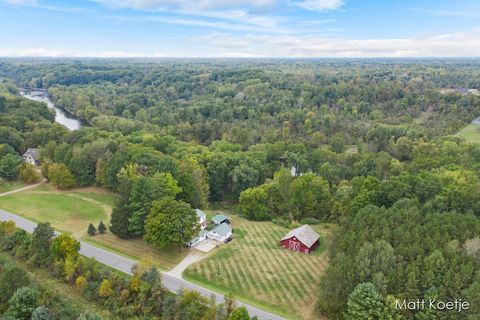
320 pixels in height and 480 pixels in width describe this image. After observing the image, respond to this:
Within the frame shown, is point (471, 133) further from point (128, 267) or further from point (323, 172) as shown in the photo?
point (128, 267)

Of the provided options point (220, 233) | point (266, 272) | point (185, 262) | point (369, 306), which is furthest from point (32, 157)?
point (369, 306)

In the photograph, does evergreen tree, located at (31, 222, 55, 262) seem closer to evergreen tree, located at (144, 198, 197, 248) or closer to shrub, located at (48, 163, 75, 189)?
evergreen tree, located at (144, 198, 197, 248)

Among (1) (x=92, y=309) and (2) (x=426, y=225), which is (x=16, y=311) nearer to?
(1) (x=92, y=309)

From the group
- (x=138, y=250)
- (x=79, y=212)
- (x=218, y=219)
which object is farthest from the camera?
(x=79, y=212)

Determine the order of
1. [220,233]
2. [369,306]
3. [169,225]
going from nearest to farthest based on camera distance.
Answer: [369,306] → [169,225] → [220,233]

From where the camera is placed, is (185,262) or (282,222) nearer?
(185,262)

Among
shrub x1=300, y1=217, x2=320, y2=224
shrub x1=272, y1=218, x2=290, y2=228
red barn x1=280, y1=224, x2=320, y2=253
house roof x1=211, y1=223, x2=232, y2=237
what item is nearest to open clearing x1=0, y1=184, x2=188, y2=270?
house roof x1=211, y1=223, x2=232, y2=237

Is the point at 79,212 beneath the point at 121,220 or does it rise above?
beneath
